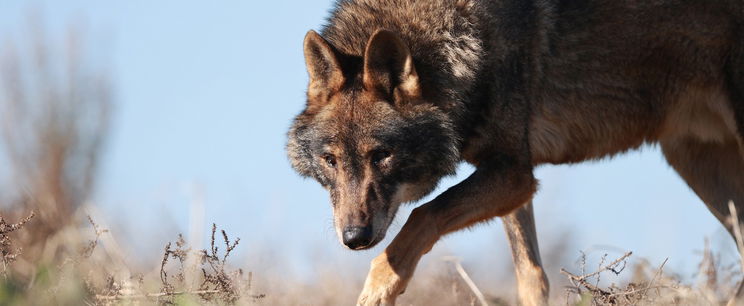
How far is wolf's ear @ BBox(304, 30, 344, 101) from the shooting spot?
490 cm

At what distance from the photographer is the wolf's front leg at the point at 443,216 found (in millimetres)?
4512

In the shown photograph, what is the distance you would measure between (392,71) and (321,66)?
0.36m

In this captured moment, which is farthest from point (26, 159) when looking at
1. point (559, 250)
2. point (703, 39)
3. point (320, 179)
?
point (703, 39)

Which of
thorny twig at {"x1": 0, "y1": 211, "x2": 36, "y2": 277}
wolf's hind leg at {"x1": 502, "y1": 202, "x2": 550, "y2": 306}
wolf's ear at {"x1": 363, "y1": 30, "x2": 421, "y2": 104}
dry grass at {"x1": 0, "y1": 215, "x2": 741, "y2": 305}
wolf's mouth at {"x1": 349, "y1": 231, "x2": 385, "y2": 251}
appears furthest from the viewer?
wolf's hind leg at {"x1": 502, "y1": 202, "x2": 550, "y2": 306}

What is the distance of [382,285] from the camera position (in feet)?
14.7

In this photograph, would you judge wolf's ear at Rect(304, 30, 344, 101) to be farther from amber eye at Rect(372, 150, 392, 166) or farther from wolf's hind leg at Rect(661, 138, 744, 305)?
wolf's hind leg at Rect(661, 138, 744, 305)

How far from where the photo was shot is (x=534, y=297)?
5762mm

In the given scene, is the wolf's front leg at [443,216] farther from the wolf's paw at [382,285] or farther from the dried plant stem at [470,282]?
the dried plant stem at [470,282]

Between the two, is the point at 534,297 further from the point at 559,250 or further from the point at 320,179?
the point at 559,250

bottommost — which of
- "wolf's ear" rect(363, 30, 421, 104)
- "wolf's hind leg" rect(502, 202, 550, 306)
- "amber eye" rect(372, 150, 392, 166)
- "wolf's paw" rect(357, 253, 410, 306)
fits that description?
"wolf's hind leg" rect(502, 202, 550, 306)

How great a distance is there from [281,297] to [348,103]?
1282 millimetres

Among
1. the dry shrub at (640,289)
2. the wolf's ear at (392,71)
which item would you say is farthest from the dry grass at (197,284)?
the wolf's ear at (392,71)

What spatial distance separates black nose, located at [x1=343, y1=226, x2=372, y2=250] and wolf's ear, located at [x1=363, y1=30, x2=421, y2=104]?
0.71 metres

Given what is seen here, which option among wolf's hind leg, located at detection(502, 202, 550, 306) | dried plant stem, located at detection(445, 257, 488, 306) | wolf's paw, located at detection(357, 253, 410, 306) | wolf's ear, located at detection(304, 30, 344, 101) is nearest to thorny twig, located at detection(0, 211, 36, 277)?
wolf's paw, located at detection(357, 253, 410, 306)
